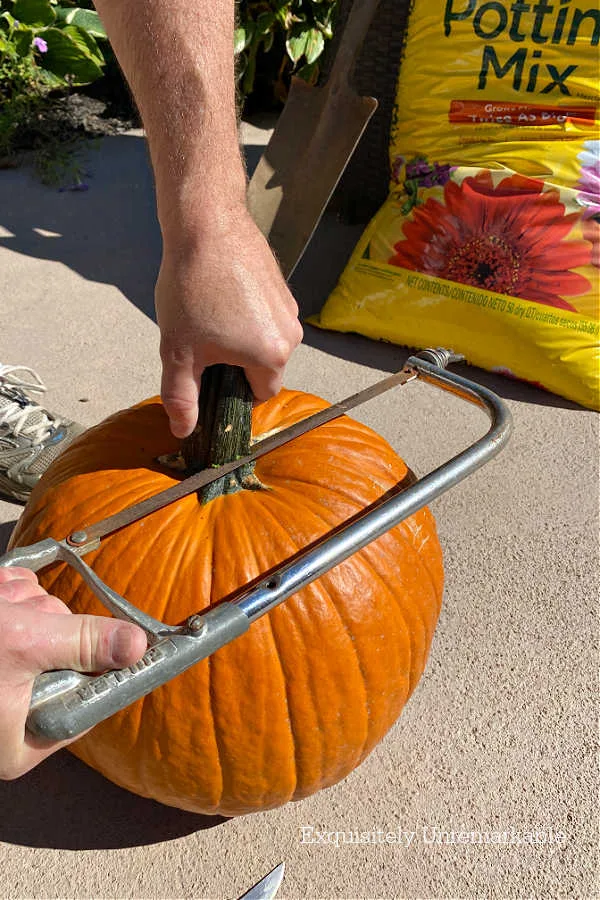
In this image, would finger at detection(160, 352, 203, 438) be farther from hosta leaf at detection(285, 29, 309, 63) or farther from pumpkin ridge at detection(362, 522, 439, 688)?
hosta leaf at detection(285, 29, 309, 63)

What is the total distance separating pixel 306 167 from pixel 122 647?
2126mm

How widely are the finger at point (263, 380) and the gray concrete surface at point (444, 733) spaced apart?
0.64 m

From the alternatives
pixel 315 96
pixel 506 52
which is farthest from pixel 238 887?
pixel 315 96

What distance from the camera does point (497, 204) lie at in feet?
7.18

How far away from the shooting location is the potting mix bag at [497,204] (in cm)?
210

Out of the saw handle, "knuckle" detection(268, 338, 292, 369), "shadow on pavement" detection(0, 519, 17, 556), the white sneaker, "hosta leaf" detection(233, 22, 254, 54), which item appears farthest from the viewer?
"hosta leaf" detection(233, 22, 254, 54)

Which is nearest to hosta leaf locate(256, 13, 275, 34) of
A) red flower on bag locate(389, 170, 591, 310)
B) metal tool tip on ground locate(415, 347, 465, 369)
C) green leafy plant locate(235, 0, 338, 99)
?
green leafy plant locate(235, 0, 338, 99)

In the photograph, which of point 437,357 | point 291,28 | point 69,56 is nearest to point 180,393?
point 437,357

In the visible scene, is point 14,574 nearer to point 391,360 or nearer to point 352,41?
point 391,360

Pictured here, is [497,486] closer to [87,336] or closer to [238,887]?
[238,887]

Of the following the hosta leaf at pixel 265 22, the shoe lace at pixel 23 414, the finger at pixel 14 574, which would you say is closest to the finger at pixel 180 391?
the finger at pixel 14 574

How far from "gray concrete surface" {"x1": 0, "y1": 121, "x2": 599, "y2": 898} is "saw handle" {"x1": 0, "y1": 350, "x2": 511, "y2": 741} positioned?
46 centimetres

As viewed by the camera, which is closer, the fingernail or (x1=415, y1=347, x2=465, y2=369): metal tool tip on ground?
the fingernail

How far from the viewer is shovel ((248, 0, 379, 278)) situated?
8.23 ft
